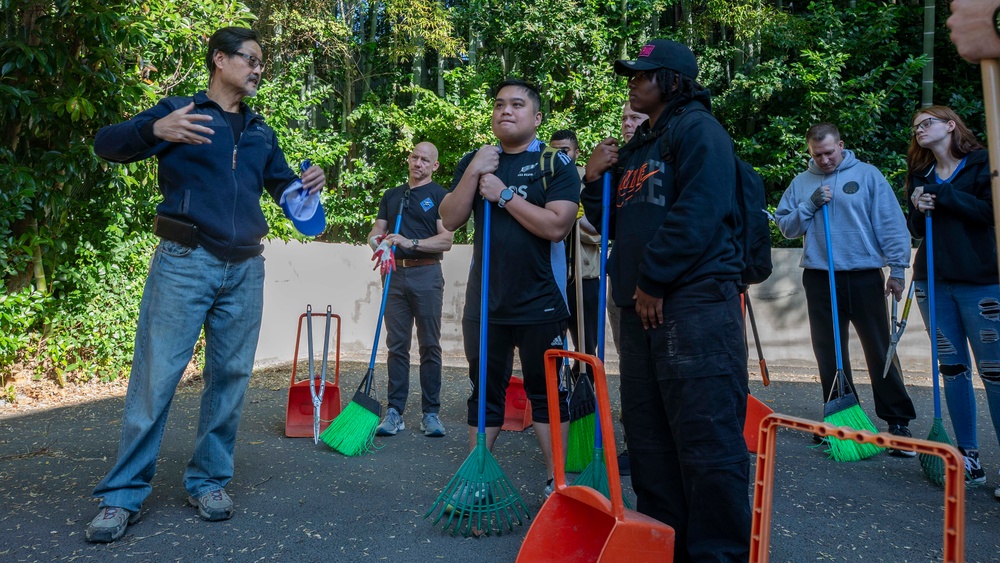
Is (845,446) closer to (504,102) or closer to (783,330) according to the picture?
(504,102)

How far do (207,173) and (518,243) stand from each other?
1453mm

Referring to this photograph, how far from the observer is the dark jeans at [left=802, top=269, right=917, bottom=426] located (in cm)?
486

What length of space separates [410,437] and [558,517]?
2.76m

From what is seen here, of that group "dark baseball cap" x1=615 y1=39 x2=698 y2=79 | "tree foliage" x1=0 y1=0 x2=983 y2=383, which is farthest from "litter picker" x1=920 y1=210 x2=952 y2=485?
"tree foliage" x1=0 y1=0 x2=983 y2=383

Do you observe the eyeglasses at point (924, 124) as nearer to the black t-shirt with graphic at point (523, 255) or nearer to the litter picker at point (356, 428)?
the black t-shirt with graphic at point (523, 255)

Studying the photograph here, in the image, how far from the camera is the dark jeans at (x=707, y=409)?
250 centimetres

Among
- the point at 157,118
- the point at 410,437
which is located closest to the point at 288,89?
the point at 410,437

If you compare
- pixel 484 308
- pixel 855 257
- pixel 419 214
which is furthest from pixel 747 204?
pixel 419 214

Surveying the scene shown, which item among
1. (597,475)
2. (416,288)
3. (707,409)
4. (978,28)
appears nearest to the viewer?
(978,28)

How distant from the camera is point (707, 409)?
252 centimetres

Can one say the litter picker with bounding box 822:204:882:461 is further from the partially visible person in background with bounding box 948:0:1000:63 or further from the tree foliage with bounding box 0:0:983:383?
the tree foliage with bounding box 0:0:983:383

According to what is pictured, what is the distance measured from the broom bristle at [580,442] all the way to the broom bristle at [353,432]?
4.64ft

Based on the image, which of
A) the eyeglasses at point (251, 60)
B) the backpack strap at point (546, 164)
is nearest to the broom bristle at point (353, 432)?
the backpack strap at point (546, 164)

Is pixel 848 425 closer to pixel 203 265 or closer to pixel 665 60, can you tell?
pixel 665 60
